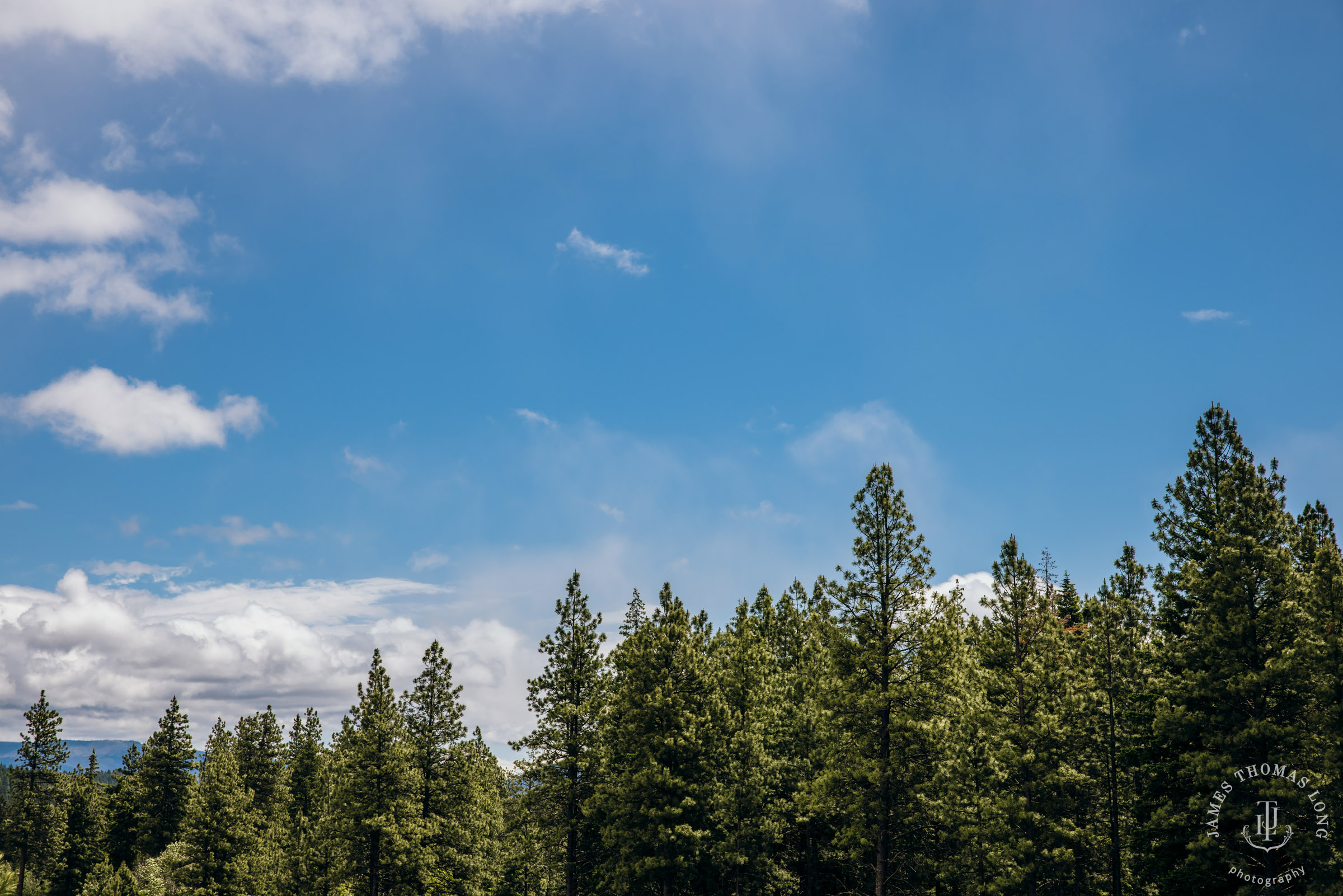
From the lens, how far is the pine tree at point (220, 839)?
5588 cm

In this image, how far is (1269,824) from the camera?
26.0 meters

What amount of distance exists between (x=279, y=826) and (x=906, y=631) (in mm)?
56340

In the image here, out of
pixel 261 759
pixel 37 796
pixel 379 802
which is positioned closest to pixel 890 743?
pixel 379 802

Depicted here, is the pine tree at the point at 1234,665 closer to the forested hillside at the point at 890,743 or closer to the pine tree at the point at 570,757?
the forested hillside at the point at 890,743

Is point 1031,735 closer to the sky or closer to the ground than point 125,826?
Result: closer to the sky

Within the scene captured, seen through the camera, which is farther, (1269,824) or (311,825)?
(311,825)

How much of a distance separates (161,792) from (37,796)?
14697mm

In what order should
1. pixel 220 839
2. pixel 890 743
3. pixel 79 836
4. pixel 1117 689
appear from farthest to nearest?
pixel 79 836
pixel 220 839
pixel 1117 689
pixel 890 743

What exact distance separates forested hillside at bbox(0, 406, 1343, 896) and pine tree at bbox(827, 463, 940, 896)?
11 cm

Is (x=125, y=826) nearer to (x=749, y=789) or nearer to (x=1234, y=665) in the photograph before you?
(x=749, y=789)

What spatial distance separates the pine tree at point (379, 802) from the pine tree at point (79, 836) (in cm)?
4638

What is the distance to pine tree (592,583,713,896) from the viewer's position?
39.5 metres

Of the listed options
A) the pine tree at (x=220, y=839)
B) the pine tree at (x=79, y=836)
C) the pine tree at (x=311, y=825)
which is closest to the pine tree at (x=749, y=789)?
the pine tree at (x=311, y=825)

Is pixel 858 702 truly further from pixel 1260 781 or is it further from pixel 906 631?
pixel 1260 781
